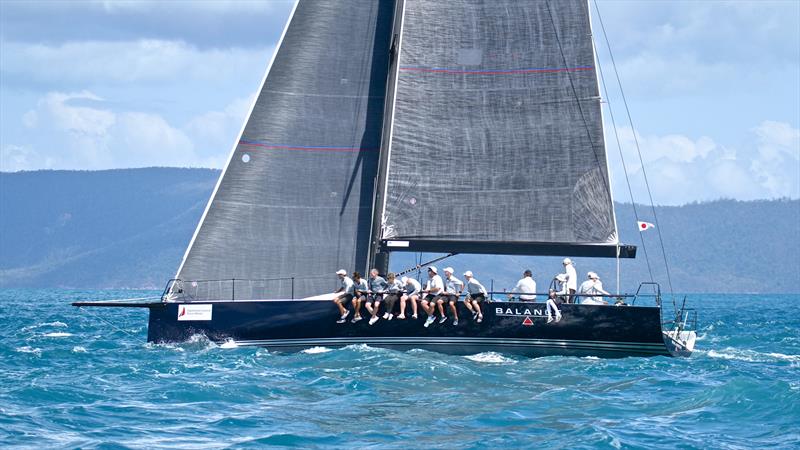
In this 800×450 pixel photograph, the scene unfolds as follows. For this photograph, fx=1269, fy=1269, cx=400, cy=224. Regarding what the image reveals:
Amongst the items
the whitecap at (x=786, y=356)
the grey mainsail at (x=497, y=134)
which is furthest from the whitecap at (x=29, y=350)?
the whitecap at (x=786, y=356)

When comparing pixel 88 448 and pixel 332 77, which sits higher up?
pixel 332 77

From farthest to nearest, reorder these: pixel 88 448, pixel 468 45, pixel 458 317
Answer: pixel 468 45 → pixel 458 317 → pixel 88 448

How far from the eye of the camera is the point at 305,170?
84.9 ft

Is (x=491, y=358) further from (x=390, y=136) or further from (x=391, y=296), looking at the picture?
(x=390, y=136)

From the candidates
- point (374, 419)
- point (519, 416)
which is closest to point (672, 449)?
point (519, 416)

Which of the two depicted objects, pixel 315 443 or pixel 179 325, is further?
pixel 179 325

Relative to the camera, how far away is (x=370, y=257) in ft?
84.8

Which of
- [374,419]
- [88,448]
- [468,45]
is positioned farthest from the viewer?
[468,45]

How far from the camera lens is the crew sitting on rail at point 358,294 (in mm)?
23781

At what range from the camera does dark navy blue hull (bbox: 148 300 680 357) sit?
76.9ft

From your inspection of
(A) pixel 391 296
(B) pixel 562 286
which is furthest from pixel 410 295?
(B) pixel 562 286

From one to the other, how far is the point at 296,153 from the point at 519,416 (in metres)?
9.86

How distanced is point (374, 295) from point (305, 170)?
11.4 ft

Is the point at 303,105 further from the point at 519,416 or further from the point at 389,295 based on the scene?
the point at 519,416
